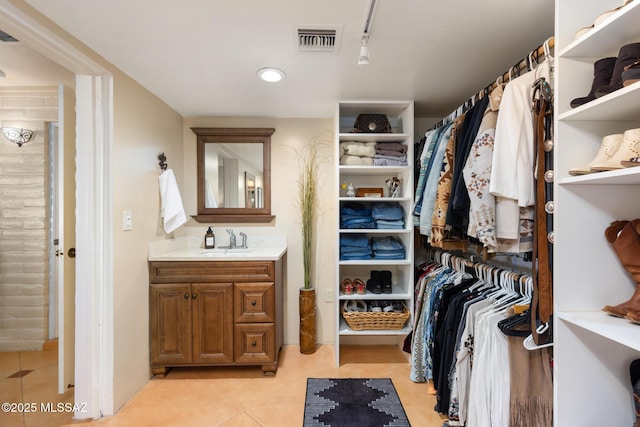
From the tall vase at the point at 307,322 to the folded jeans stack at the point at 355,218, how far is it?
69cm

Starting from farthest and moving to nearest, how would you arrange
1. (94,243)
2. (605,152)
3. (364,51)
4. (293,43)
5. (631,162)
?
(94,243)
(293,43)
(364,51)
(605,152)
(631,162)

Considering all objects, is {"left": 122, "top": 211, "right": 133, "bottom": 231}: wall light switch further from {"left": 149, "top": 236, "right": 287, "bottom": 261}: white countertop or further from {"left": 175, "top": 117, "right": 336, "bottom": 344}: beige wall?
{"left": 175, "top": 117, "right": 336, "bottom": 344}: beige wall

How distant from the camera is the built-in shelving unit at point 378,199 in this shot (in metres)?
2.29

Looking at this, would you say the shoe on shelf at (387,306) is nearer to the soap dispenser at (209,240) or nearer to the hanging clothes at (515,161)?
the hanging clothes at (515,161)

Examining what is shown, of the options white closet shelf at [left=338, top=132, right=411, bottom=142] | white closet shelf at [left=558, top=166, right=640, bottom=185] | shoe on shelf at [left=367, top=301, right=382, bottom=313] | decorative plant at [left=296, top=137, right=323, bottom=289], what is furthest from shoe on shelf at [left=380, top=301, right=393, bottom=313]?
white closet shelf at [left=558, top=166, right=640, bottom=185]

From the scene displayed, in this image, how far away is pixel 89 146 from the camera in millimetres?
1698

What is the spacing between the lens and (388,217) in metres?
2.35

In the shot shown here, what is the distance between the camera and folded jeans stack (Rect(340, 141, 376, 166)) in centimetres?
237

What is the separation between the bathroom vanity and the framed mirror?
66 cm

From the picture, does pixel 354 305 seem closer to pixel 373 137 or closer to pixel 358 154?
pixel 358 154

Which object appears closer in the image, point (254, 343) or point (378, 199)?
point (254, 343)

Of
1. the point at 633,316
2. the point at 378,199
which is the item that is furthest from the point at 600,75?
the point at 378,199

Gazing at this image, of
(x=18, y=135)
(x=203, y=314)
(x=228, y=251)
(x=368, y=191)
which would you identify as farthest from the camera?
(x=368, y=191)

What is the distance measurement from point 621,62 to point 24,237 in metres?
3.72
